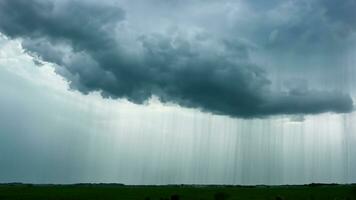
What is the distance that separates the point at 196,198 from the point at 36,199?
3413 cm

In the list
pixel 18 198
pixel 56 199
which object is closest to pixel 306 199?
pixel 56 199

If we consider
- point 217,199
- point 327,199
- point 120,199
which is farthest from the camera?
point 120,199

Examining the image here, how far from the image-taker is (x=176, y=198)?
8912cm

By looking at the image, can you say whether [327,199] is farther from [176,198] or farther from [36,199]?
[36,199]

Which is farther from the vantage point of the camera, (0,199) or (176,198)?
(0,199)

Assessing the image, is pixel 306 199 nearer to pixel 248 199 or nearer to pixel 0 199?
pixel 248 199

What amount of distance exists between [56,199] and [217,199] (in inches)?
1363

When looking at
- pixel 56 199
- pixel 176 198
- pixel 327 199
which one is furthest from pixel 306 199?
pixel 56 199

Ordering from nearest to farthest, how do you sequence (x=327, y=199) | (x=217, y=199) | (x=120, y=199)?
(x=217, y=199) < (x=327, y=199) < (x=120, y=199)

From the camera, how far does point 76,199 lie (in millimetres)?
101438

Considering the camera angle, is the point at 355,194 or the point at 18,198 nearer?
the point at 355,194

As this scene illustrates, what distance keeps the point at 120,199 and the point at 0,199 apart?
967 inches

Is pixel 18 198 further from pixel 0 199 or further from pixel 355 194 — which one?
pixel 355 194

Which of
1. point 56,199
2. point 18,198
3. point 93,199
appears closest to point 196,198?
point 93,199
